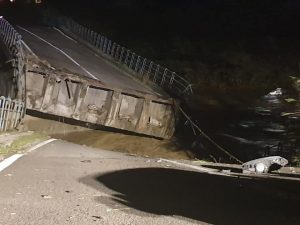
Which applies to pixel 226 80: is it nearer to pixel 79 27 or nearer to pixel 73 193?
pixel 79 27

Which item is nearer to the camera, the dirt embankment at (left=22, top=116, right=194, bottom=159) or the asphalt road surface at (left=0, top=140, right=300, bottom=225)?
the asphalt road surface at (left=0, top=140, right=300, bottom=225)

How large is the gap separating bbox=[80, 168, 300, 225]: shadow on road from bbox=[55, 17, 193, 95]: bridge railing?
61.5 ft

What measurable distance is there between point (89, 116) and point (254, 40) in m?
20.4

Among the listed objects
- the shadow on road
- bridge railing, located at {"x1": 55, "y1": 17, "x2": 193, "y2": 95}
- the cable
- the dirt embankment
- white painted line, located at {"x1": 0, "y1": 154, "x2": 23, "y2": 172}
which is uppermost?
bridge railing, located at {"x1": 55, "y1": 17, "x2": 193, "y2": 95}

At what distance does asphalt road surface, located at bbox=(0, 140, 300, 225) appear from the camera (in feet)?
18.4

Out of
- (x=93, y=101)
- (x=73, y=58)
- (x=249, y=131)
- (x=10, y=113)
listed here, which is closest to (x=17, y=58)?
(x=93, y=101)

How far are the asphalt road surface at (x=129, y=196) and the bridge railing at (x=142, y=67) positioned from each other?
18.7 metres

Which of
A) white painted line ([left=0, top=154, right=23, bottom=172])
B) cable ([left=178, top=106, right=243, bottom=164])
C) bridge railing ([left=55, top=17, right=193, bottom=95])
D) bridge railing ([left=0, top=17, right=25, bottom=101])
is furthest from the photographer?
bridge railing ([left=55, top=17, right=193, bottom=95])

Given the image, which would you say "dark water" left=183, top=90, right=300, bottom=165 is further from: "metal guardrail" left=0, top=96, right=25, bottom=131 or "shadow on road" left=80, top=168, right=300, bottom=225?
"shadow on road" left=80, top=168, right=300, bottom=225

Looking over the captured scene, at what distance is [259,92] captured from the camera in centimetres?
2991

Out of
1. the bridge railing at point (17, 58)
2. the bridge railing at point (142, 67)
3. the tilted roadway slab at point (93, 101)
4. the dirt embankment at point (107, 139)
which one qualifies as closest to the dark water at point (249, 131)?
the dirt embankment at point (107, 139)

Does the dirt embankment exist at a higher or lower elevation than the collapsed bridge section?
lower

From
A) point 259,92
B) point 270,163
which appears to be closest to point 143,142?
point 270,163

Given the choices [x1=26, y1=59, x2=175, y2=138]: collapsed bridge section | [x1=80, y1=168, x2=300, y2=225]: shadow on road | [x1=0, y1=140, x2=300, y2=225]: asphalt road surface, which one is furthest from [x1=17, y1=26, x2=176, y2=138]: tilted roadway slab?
[x1=80, y1=168, x2=300, y2=225]: shadow on road
